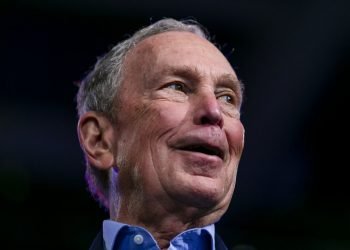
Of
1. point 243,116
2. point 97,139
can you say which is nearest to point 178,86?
point 97,139

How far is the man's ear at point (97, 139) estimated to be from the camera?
1861 millimetres

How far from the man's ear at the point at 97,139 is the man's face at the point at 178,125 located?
0.16 feet

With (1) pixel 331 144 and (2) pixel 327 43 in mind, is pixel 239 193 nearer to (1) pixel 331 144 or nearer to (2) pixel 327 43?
(1) pixel 331 144

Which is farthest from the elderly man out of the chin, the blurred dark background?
the blurred dark background

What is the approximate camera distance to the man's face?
5.46 ft

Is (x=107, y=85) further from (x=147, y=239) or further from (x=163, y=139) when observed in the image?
(x=147, y=239)

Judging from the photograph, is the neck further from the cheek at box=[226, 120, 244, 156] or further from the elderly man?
the cheek at box=[226, 120, 244, 156]

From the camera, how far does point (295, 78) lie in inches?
142

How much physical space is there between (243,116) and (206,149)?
1773 mm

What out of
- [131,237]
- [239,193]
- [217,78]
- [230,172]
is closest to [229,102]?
[217,78]

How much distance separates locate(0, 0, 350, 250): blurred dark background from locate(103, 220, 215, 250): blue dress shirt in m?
1.56

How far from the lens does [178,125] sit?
1.70m

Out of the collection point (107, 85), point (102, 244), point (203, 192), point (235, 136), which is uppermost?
point (107, 85)

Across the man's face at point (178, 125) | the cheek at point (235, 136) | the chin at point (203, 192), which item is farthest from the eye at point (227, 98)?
the chin at point (203, 192)
